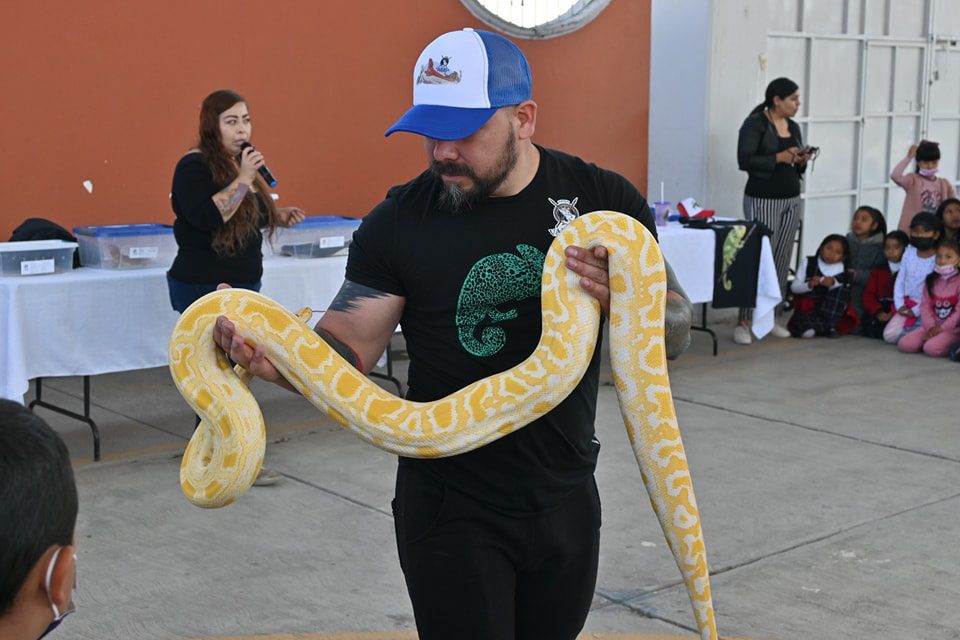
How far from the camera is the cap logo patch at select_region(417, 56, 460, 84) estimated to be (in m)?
2.62

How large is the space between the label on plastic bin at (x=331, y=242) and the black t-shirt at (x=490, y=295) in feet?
15.2

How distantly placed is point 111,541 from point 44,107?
12.4ft

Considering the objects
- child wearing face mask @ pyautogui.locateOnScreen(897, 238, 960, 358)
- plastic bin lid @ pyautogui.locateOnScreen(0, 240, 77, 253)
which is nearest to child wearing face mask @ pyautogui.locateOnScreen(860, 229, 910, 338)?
child wearing face mask @ pyautogui.locateOnScreen(897, 238, 960, 358)

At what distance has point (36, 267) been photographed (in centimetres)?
639

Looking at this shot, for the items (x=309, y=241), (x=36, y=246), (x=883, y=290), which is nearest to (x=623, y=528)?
(x=309, y=241)

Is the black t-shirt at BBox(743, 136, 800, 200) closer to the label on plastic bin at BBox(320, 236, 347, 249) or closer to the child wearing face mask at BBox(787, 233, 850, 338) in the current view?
the child wearing face mask at BBox(787, 233, 850, 338)

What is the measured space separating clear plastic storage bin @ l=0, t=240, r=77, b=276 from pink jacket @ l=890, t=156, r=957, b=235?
8.05 meters

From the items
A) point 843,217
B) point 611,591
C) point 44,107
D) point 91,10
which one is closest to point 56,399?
point 44,107

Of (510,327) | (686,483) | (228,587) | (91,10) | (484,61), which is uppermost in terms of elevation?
(91,10)

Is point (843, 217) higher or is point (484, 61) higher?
point (484, 61)

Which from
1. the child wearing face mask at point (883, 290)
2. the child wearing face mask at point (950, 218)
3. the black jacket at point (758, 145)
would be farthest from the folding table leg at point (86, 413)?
the child wearing face mask at point (950, 218)

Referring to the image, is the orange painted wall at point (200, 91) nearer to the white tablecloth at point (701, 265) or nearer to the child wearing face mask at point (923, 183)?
the white tablecloth at point (701, 265)

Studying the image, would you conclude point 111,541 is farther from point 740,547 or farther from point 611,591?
point 740,547

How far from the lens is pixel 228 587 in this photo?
4664 mm
